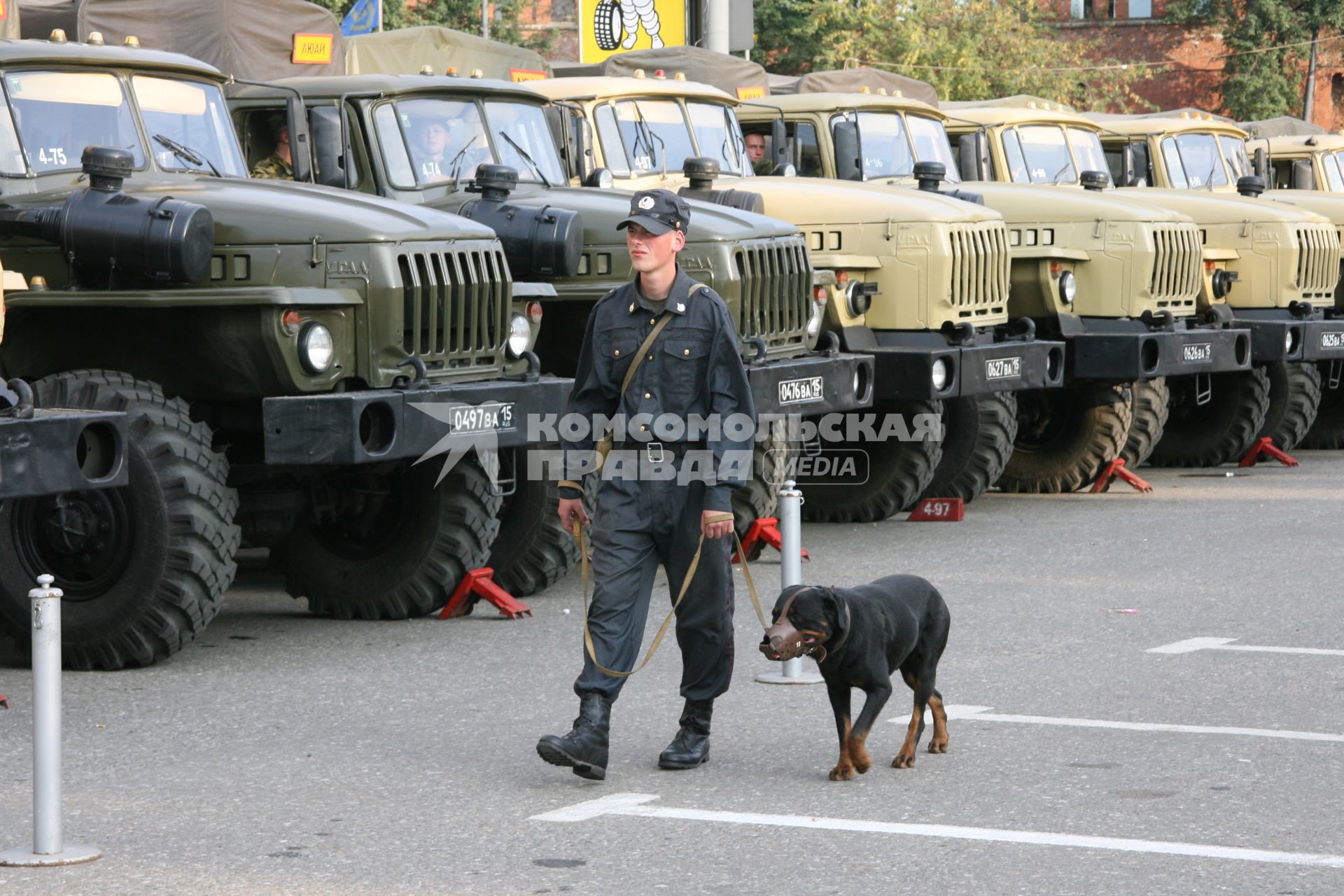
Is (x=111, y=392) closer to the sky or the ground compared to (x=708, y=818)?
closer to the sky

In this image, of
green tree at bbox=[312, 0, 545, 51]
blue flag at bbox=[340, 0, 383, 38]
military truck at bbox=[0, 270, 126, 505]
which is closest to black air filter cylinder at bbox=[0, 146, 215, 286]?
military truck at bbox=[0, 270, 126, 505]

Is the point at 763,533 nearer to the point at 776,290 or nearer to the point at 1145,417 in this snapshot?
the point at 776,290

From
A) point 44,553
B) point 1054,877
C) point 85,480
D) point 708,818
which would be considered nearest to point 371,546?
point 44,553

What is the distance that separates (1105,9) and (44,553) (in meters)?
49.5

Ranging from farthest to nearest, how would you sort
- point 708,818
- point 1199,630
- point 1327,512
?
1. point 1327,512
2. point 1199,630
3. point 708,818

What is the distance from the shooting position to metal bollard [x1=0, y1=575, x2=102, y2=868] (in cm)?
525

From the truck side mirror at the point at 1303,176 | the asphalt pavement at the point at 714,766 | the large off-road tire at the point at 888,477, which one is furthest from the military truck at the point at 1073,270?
the truck side mirror at the point at 1303,176

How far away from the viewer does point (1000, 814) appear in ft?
19.4

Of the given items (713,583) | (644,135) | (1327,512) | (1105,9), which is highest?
(1105,9)

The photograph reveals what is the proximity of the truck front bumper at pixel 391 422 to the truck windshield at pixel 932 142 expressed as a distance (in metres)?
5.90

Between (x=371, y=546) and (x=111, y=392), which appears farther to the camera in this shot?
(x=371, y=546)

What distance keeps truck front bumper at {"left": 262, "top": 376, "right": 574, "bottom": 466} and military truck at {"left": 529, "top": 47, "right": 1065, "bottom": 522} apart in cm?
318

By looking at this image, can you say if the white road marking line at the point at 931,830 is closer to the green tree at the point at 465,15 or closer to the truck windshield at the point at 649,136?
the truck windshield at the point at 649,136

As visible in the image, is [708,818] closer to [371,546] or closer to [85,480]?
[85,480]
